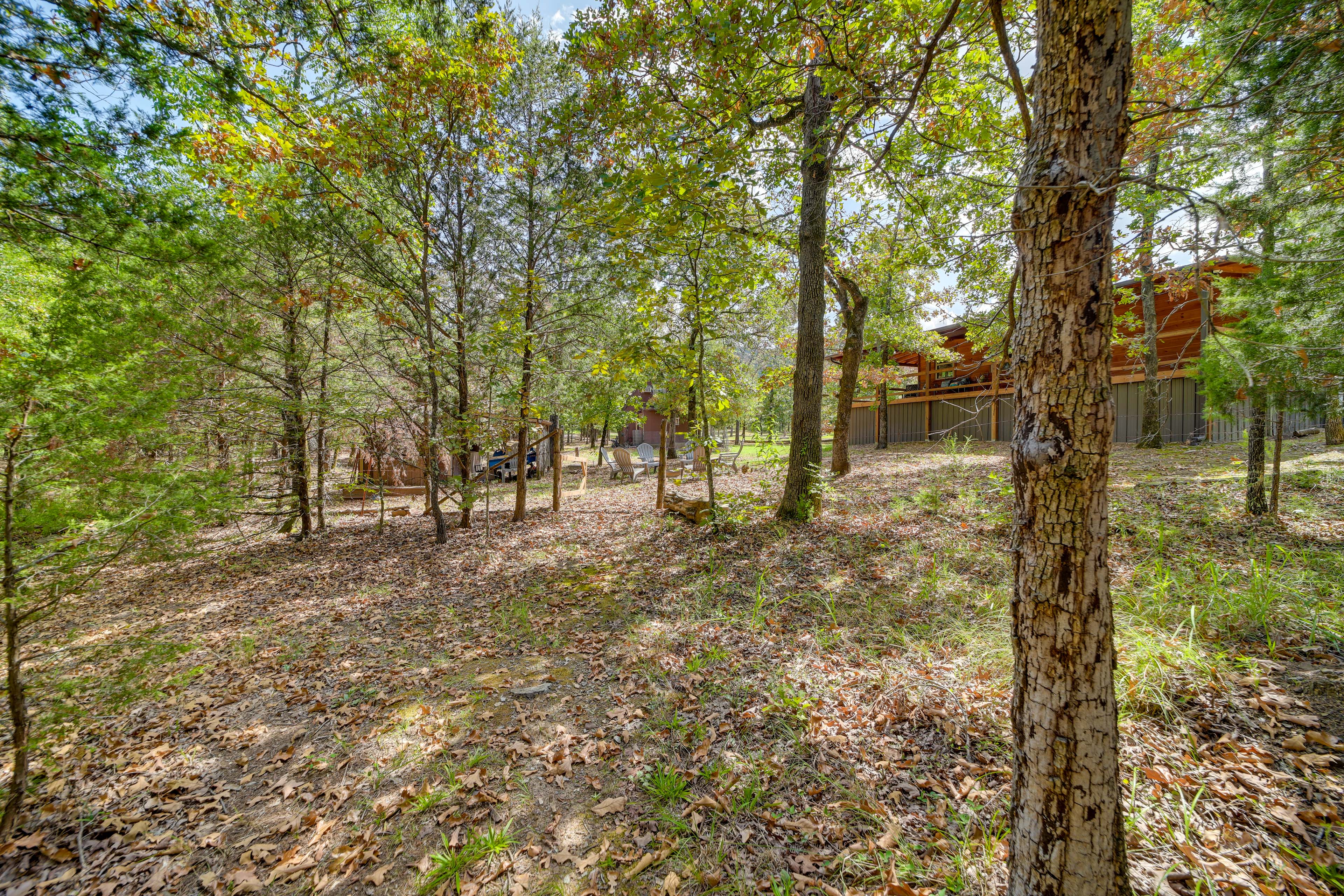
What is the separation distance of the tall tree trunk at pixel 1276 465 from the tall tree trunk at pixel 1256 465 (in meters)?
0.08

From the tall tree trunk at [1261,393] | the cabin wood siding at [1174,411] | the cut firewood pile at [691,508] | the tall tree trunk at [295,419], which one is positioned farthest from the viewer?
the cabin wood siding at [1174,411]

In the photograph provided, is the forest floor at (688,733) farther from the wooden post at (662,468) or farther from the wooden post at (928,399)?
the wooden post at (928,399)

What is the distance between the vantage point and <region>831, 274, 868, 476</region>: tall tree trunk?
9.80 metres

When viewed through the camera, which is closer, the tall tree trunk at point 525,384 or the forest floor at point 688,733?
the forest floor at point 688,733

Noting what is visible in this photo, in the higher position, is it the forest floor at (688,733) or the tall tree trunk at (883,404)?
the tall tree trunk at (883,404)

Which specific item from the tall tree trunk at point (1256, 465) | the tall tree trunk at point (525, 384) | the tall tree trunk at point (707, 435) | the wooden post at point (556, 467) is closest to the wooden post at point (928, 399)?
the tall tree trunk at point (1256, 465)

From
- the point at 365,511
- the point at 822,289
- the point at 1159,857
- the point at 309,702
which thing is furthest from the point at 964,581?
the point at 365,511

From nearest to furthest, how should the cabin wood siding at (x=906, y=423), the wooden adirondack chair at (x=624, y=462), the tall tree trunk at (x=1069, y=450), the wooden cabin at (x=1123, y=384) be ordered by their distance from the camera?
the tall tree trunk at (x=1069, y=450)
the wooden cabin at (x=1123, y=384)
the wooden adirondack chair at (x=624, y=462)
the cabin wood siding at (x=906, y=423)

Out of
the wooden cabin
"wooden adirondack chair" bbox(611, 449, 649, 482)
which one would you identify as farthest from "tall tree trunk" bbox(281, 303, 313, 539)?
the wooden cabin

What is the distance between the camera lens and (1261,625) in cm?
308

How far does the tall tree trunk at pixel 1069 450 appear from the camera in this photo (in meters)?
1.42

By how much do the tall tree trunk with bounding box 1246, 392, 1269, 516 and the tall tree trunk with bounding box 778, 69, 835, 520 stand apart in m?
4.71

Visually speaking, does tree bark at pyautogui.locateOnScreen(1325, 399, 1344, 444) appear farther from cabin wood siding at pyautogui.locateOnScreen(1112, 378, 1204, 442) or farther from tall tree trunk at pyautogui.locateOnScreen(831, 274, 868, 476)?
tall tree trunk at pyautogui.locateOnScreen(831, 274, 868, 476)

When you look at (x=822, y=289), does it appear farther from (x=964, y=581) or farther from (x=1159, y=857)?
(x=1159, y=857)
